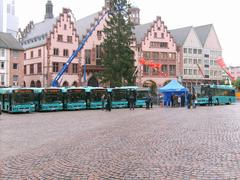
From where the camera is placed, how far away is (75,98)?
133 ft

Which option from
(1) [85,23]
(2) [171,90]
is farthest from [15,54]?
(2) [171,90]

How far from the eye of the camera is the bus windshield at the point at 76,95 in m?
40.2

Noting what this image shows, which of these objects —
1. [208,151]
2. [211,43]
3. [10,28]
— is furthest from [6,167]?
[10,28]

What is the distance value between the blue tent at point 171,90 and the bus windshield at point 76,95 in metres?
12.0

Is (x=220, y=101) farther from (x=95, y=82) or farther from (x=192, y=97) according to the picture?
(x=95, y=82)

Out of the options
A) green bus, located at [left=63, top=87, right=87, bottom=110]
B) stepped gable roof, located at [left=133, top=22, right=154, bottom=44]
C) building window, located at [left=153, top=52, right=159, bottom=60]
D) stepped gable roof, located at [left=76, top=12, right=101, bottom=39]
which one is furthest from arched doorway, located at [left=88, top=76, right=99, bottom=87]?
green bus, located at [left=63, top=87, right=87, bottom=110]

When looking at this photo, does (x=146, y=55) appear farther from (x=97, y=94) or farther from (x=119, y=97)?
(x=97, y=94)

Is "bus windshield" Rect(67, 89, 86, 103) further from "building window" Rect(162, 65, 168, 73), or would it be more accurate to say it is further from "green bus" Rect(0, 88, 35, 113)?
"building window" Rect(162, 65, 168, 73)

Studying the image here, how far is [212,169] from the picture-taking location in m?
8.47

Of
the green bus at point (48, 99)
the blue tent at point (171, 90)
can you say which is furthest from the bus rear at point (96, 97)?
the blue tent at point (171, 90)

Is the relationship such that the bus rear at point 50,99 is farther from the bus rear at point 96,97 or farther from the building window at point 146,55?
the building window at point 146,55

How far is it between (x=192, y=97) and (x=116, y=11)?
25.7 meters

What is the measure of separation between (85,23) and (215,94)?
34207 millimetres

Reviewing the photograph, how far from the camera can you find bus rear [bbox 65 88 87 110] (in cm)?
4003
